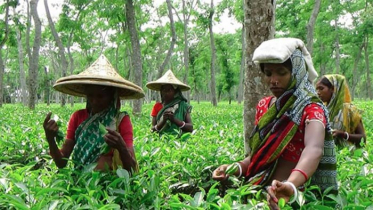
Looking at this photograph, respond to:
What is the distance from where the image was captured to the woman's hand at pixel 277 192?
142 cm

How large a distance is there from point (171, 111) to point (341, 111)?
1.91m

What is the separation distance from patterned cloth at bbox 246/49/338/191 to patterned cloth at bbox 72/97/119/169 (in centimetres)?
90

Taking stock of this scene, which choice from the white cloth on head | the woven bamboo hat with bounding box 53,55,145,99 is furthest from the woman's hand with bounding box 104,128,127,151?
the white cloth on head

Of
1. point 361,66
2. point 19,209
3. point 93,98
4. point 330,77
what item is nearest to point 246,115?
point 330,77

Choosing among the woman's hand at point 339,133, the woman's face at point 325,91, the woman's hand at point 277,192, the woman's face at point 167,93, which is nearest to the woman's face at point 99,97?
the woman's hand at point 277,192

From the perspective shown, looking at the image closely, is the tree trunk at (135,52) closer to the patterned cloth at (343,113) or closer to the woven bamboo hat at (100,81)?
the patterned cloth at (343,113)

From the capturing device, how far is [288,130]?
1.75 metres

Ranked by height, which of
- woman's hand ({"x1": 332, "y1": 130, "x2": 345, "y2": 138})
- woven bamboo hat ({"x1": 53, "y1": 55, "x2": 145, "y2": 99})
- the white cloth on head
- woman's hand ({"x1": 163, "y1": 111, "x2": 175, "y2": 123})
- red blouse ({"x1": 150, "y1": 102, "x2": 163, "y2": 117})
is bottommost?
woman's hand ({"x1": 332, "y1": 130, "x2": 345, "y2": 138})

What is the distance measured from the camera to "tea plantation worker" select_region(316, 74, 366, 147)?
11.7 ft

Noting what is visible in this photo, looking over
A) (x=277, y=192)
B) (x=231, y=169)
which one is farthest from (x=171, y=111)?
(x=277, y=192)

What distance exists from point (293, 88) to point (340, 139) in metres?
2.20

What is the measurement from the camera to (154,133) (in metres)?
4.45

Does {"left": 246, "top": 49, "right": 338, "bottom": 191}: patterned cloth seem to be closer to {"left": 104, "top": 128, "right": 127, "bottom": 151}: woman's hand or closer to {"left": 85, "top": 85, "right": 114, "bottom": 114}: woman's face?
{"left": 104, "top": 128, "right": 127, "bottom": 151}: woman's hand

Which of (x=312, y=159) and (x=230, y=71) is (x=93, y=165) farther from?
(x=230, y=71)
